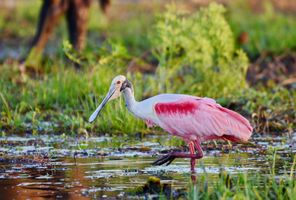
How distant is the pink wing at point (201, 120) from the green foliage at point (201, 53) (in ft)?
9.67

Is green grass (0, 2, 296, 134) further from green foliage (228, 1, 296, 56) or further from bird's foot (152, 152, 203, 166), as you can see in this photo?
green foliage (228, 1, 296, 56)

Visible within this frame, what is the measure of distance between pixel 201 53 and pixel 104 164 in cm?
325

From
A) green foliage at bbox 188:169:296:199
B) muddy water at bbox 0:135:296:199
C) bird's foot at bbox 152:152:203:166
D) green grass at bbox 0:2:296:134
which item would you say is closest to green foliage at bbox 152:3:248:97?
green grass at bbox 0:2:296:134

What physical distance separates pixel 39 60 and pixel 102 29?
491cm

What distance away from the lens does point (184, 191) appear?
20.5ft

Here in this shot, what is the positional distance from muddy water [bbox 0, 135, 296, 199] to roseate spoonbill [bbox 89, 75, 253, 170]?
0.23m

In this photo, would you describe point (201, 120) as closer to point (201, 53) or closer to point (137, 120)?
point (137, 120)

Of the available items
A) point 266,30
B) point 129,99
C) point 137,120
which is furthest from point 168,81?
point 266,30

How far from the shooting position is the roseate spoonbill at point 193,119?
7.21 metres

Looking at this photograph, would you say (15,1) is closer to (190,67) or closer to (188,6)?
(188,6)

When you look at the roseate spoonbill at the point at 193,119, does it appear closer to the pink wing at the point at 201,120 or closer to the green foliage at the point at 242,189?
the pink wing at the point at 201,120

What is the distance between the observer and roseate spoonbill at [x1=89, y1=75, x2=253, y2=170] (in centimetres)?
721

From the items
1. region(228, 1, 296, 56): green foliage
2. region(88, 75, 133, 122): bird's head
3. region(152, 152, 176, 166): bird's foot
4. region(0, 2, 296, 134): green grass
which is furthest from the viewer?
region(228, 1, 296, 56): green foliage

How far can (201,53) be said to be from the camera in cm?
1055
